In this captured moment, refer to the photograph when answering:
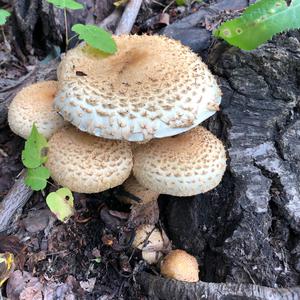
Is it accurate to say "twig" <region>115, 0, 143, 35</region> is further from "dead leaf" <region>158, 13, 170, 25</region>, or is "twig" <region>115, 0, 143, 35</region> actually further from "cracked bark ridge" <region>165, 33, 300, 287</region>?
"cracked bark ridge" <region>165, 33, 300, 287</region>

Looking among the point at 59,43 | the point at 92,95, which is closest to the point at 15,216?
the point at 92,95

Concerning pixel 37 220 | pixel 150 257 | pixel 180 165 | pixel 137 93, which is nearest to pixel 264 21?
pixel 137 93

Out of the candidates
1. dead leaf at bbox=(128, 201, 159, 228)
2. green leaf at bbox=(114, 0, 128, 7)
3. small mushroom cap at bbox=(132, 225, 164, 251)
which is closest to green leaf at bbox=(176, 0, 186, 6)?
green leaf at bbox=(114, 0, 128, 7)

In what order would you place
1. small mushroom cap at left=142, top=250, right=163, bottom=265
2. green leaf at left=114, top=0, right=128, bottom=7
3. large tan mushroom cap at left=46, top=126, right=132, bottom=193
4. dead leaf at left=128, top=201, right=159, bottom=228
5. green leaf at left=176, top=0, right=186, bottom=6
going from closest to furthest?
1. large tan mushroom cap at left=46, top=126, right=132, bottom=193
2. small mushroom cap at left=142, top=250, right=163, bottom=265
3. dead leaf at left=128, top=201, right=159, bottom=228
4. green leaf at left=114, top=0, right=128, bottom=7
5. green leaf at left=176, top=0, right=186, bottom=6

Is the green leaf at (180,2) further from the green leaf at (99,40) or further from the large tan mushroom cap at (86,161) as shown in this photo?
the large tan mushroom cap at (86,161)

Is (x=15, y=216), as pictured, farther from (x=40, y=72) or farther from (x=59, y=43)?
(x=59, y=43)

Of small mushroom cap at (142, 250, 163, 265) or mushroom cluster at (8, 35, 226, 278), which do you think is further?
small mushroom cap at (142, 250, 163, 265)

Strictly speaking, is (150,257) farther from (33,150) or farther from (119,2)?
(119,2)
